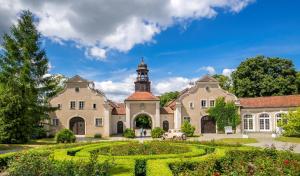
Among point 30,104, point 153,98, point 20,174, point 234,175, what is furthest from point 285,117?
point 20,174

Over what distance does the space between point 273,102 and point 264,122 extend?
3.15m

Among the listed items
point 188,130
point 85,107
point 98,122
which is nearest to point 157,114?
point 188,130

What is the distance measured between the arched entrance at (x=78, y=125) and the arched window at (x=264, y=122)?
85.0ft

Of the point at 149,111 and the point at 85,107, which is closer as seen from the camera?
the point at 85,107

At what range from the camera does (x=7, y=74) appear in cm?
3300

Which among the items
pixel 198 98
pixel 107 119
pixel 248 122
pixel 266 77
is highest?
pixel 266 77

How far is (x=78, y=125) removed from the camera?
4450cm

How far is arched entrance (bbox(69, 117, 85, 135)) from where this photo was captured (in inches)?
1750

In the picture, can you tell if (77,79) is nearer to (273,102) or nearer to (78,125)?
(78,125)

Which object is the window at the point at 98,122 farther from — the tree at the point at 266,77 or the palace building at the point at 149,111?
the tree at the point at 266,77

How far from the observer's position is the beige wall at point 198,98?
148 ft

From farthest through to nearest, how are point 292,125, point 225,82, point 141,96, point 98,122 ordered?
point 225,82
point 141,96
point 98,122
point 292,125

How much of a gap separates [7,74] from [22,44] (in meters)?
3.79

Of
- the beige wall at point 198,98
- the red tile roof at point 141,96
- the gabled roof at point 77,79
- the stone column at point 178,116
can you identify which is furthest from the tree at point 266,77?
the gabled roof at point 77,79
